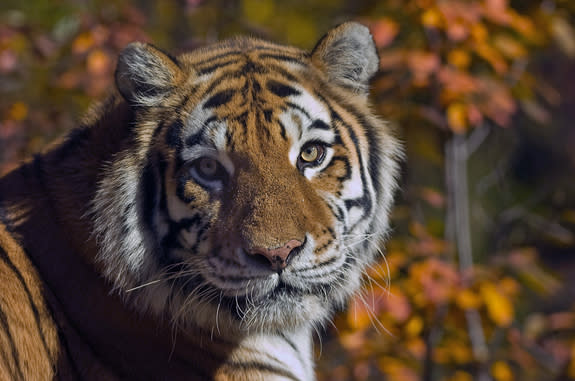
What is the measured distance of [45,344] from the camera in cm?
219

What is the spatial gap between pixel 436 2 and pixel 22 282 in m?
2.03

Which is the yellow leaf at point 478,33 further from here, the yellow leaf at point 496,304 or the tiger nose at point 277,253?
the tiger nose at point 277,253

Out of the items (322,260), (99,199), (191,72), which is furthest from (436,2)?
(99,199)

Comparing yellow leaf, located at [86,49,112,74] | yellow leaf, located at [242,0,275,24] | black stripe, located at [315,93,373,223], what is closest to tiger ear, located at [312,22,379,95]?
black stripe, located at [315,93,373,223]

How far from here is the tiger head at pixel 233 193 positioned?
83.3 inches

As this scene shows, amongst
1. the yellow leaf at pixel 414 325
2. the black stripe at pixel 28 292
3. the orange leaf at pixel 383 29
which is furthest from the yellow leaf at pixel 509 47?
the black stripe at pixel 28 292

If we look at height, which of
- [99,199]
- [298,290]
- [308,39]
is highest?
[308,39]

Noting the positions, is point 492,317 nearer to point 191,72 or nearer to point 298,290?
point 298,290

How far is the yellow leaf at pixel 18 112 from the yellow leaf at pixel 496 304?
101 inches

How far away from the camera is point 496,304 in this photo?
10.5ft

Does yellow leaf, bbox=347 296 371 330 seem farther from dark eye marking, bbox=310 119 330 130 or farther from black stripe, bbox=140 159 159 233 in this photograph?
black stripe, bbox=140 159 159 233

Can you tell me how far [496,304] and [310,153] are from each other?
140 cm

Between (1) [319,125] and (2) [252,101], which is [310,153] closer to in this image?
(1) [319,125]

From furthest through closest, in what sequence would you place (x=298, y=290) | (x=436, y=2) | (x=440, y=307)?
(x=440, y=307) → (x=436, y=2) → (x=298, y=290)
